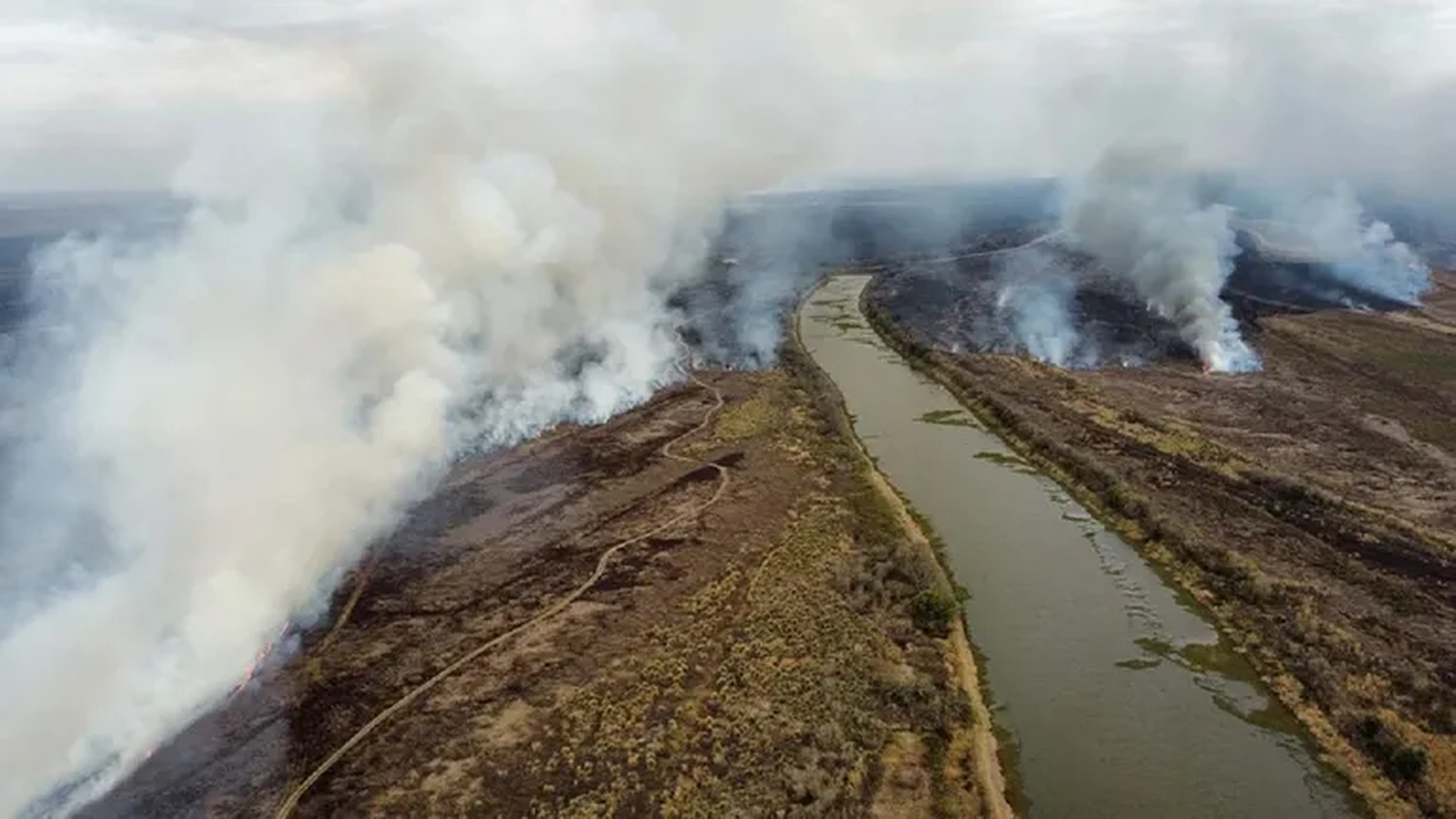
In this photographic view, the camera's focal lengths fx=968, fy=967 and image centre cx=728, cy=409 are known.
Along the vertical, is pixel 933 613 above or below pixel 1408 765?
above

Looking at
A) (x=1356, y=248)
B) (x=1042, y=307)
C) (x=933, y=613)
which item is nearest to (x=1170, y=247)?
(x=1042, y=307)

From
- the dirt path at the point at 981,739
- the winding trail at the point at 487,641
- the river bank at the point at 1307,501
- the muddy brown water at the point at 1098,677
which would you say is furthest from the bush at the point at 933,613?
the winding trail at the point at 487,641

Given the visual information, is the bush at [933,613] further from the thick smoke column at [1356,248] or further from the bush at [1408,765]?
the thick smoke column at [1356,248]

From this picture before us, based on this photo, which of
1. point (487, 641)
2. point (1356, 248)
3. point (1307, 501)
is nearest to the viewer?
Answer: point (487, 641)

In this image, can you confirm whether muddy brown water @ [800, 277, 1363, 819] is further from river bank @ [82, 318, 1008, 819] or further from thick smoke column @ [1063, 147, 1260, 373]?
thick smoke column @ [1063, 147, 1260, 373]

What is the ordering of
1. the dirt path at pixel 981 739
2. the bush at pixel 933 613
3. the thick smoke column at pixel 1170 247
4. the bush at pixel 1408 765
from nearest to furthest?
the dirt path at pixel 981 739, the bush at pixel 1408 765, the bush at pixel 933 613, the thick smoke column at pixel 1170 247

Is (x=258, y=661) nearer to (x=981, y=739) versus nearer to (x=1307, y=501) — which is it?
(x=981, y=739)
